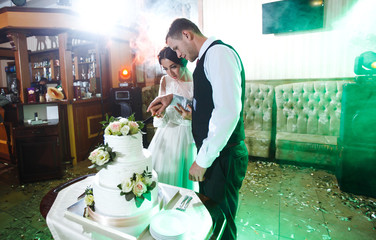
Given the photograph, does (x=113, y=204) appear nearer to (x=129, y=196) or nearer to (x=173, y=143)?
(x=129, y=196)

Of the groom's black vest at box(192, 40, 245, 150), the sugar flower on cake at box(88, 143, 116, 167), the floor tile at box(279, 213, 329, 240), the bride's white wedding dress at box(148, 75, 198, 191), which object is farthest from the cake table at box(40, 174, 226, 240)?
the floor tile at box(279, 213, 329, 240)

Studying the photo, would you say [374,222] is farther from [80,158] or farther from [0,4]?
[0,4]

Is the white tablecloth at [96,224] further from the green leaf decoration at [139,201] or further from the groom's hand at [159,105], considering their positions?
the groom's hand at [159,105]

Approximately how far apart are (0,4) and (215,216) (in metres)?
11.3

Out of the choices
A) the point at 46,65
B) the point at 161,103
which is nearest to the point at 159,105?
the point at 161,103

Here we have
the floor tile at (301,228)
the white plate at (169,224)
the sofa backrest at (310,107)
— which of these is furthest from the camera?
the sofa backrest at (310,107)

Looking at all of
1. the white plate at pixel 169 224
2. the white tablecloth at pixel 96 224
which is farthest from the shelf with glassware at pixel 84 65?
the white plate at pixel 169 224

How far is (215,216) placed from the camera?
4.16 feet

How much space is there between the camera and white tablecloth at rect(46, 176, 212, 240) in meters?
1.06

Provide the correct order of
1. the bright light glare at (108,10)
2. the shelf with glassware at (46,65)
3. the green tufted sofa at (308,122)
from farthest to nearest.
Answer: the shelf with glassware at (46,65)
the bright light glare at (108,10)
the green tufted sofa at (308,122)

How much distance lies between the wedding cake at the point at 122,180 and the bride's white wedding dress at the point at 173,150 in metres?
0.91

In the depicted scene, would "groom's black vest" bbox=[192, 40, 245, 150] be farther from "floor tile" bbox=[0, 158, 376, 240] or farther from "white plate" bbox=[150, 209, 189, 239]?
"floor tile" bbox=[0, 158, 376, 240]

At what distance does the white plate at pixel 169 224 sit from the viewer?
101 cm

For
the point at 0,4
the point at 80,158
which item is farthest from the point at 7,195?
the point at 0,4
